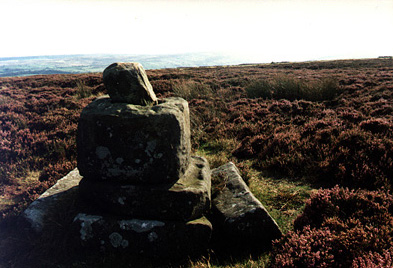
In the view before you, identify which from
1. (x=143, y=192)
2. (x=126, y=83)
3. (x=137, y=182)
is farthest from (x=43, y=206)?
(x=126, y=83)

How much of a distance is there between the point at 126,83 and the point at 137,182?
156 cm

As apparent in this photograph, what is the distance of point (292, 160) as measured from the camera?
5426 millimetres

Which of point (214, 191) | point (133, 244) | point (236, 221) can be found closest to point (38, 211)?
point (133, 244)

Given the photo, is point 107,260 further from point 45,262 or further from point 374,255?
point 374,255

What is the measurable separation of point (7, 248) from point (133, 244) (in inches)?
82.0

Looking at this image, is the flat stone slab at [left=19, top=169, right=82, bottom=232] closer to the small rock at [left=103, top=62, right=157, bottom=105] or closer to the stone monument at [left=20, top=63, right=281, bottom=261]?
the stone monument at [left=20, top=63, right=281, bottom=261]

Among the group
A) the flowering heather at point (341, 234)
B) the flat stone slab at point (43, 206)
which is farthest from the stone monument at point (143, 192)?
the flowering heather at point (341, 234)

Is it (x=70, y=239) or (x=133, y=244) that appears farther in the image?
(x=70, y=239)

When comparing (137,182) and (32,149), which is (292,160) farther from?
(32,149)

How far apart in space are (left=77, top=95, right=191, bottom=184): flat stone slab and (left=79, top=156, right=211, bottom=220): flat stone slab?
14cm

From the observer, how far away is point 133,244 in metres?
3.14

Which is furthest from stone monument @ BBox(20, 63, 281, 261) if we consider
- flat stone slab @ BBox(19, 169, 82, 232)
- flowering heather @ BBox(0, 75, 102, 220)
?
flowering heather @ BBox(0, 75, 102, 220)

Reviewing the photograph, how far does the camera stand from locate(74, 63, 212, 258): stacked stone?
3.16m

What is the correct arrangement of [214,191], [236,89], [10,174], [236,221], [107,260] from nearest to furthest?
[107,260] → [236,221] → [214,191] → [10,174] → [236,89]
